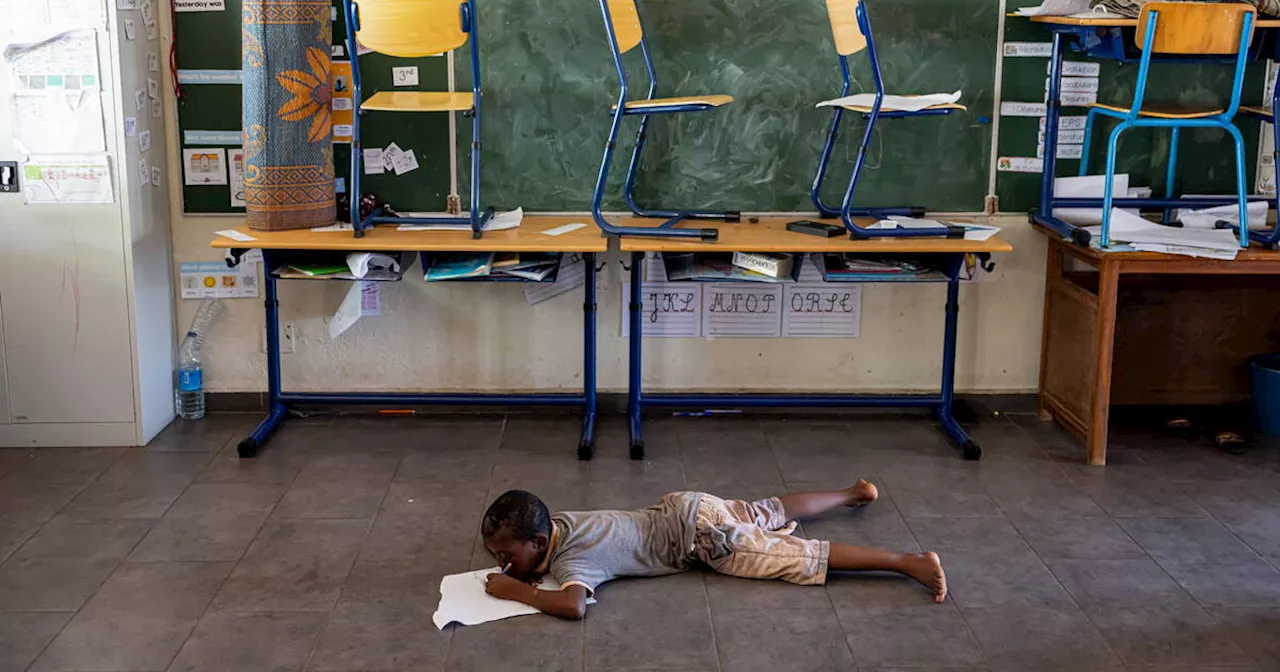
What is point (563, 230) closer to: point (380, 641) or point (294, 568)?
point (294, 568)

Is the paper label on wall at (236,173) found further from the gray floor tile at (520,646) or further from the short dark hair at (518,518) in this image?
the gray floor tile at (520,646)

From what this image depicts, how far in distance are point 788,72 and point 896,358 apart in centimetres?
112

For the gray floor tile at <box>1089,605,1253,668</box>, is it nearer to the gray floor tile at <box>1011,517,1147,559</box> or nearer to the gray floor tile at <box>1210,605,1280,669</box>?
the gray floor tile at <box>1210,605,1280,669</box>

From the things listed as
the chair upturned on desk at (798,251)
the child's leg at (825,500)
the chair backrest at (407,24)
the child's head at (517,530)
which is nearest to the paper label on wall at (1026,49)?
the chair upturned on desk at (798,251)

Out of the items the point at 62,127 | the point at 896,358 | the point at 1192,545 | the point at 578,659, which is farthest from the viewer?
the point at 896,358

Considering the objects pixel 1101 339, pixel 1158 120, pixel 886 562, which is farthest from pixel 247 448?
pixel 1158 120

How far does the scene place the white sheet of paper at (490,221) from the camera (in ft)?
14.1

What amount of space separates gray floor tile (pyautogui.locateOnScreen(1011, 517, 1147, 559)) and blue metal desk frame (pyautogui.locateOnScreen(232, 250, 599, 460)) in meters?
1.42

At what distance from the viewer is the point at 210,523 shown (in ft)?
12.0

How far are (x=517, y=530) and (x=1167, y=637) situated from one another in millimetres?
1528

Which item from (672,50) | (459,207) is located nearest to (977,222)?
(672,50)

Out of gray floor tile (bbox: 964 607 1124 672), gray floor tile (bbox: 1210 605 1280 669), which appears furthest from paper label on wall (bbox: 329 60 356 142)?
gray floor tile (bbox: 1210 605 1280 669)

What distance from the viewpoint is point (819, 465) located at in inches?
165

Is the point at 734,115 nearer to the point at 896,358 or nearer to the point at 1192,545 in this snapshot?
the point at 896,358
